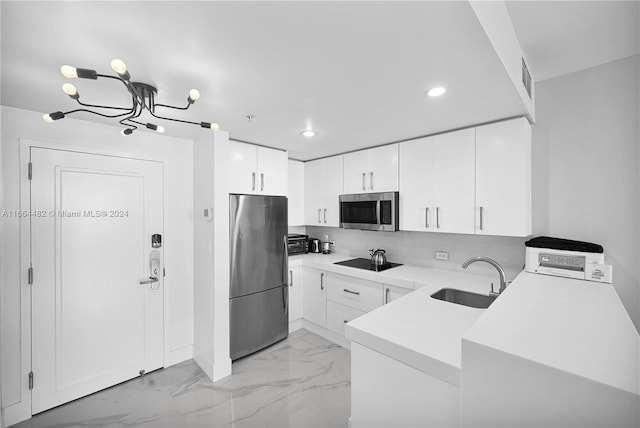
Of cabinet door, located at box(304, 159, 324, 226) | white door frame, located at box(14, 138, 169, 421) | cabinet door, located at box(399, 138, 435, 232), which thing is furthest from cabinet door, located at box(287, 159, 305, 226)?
white door frame, located at box(14, 138, 169, 421)

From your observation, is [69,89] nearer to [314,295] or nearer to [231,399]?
[231,399]

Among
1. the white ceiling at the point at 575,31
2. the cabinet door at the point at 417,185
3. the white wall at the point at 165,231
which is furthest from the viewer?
the cabinet door at the point at 417,185

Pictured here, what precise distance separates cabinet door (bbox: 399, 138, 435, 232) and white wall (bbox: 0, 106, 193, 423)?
2245 mm

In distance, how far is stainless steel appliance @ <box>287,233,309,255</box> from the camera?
12.1 ft

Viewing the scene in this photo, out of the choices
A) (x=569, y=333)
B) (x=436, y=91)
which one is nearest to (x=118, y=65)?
(x=436, y=91)

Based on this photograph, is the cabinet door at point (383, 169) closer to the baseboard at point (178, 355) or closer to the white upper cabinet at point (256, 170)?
the white upper cabinet at point (256, 170)

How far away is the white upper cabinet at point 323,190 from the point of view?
3.42m

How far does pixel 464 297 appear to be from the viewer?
2.11m

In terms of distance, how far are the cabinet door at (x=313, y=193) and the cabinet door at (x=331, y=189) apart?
0.05 m

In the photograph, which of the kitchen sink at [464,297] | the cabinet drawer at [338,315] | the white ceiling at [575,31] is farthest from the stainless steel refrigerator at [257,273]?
the white ceiling at [575,31]

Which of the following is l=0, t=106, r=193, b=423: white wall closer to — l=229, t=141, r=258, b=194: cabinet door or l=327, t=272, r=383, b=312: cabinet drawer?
l=229, t=141, r=258, b=194: cabinet door

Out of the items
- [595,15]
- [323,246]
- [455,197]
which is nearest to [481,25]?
[595,15]

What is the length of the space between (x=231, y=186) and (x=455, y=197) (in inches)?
84.4

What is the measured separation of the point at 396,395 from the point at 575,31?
2178 millimetres
